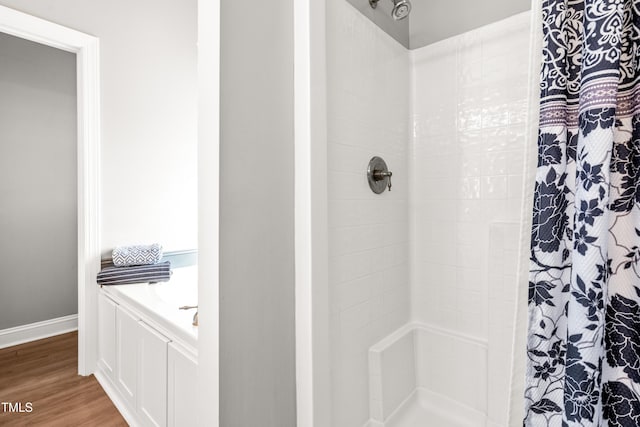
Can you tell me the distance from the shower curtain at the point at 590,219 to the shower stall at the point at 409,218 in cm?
7

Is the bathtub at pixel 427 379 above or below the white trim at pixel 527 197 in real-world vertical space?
below

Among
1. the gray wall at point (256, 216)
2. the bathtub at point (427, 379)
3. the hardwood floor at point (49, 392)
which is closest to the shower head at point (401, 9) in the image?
the gray wall at point (256, 216)

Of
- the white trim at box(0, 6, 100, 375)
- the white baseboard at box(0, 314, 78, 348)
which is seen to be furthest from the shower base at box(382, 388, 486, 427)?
the white baseboard at box(0, 314, 78, 348)

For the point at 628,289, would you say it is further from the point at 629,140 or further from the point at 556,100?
the point at 556,100

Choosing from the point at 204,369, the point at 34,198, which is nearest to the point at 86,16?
the point at 34,198

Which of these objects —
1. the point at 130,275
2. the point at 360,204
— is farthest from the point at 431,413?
the point at 130,275

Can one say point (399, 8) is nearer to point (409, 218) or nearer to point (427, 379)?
point (409, 218)

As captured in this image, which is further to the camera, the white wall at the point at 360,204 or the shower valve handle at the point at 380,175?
the shower valve handle at the point at 380,175

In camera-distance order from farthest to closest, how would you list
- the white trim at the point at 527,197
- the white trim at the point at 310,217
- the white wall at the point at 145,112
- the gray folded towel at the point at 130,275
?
the white wall at the point at 145,112
the gray folded towel at the point at 130,275
the white trim at the point at 310,217
the white trim at the point at 527,197

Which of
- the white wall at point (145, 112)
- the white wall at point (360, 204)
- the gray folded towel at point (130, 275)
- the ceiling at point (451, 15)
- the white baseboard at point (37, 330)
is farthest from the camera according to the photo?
the white baseboard at point (37, 330)

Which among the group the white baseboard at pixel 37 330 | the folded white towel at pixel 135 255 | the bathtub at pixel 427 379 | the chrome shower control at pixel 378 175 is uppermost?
the chrome shower control at pixel 378 175

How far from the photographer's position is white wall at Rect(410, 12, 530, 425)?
4.34 ft

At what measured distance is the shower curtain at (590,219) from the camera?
2.15ft

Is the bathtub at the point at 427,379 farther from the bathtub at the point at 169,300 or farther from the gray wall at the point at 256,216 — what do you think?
the bathtub at the point at 169,300
